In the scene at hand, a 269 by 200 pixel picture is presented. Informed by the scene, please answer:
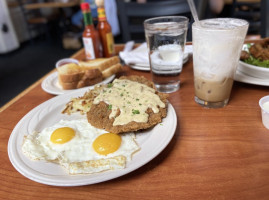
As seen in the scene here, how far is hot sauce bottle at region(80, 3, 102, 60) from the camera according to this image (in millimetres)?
1736

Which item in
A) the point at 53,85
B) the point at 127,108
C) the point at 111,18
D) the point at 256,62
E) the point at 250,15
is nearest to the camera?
the point at 127,108

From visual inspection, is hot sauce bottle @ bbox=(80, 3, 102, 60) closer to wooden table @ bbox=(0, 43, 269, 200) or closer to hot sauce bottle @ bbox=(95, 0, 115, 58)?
hot sauce bottle @ bbox=(95, 0, 115, 58)

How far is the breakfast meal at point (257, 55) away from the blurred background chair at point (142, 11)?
2.86 ft

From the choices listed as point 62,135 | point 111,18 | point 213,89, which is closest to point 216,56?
point 213,89

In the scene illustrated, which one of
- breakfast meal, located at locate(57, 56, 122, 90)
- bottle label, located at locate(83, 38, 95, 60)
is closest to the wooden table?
breakfast meal, located at locate(57, 56, 122, 90)

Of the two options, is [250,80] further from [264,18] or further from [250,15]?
[250,15]

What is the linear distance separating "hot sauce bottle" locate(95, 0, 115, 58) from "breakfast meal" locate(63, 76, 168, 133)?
0.68 metres

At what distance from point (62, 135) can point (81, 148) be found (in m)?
0.12

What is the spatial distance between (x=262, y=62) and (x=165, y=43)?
60 centimetres

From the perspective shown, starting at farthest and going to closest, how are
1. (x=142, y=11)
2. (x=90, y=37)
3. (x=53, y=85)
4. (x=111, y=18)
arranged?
(x=111, y=18) < (x=142, y=11) < (x=90, y=37) < (x=53, y=85)

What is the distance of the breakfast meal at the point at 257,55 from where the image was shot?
4.44 feet

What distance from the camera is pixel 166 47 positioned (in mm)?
1273

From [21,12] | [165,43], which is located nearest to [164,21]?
[165,43]

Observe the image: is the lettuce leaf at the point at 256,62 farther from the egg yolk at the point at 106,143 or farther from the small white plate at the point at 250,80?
the egg yolk at the point at 106,143
